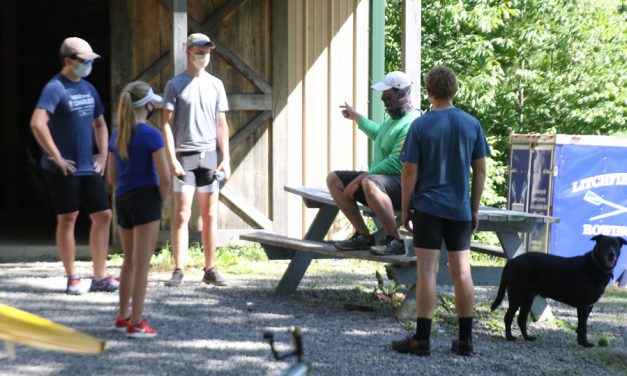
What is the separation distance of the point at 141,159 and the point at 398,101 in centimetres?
204

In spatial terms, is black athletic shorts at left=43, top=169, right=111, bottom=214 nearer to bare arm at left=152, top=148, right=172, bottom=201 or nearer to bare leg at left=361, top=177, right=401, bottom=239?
bare arm at left=152, top=148, right=172, bottom=201

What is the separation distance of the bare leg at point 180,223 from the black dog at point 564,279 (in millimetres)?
2669

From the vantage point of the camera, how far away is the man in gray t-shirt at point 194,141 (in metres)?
7.86

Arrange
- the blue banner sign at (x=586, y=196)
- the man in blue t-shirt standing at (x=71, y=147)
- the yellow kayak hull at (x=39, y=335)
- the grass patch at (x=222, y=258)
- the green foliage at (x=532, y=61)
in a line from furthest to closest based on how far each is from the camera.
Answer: the green foliage at (x=532, y=61)
the blue banner sign at (x=586, y=196)
the grass patch at (x=222, y=258)
the man in blue t-shirt standing at (x=71, y=147)
the yellow kayak hull at (x=39, y=335)

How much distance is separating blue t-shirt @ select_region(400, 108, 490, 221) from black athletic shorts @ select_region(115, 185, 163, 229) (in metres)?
1.58

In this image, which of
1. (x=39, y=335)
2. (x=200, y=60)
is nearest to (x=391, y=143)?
(x=200, y=60)

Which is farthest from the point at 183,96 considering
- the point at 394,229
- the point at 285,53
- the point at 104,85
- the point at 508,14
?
the point at 508,14

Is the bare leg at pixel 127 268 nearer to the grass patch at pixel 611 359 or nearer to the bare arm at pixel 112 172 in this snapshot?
the bare arm at pixel 112 172

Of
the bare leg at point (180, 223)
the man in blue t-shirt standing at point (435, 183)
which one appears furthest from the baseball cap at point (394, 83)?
the bare leg at point (180, 223)

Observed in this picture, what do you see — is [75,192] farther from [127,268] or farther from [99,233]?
[127,268]

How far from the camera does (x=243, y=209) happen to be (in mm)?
10516

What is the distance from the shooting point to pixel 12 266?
9.56 m

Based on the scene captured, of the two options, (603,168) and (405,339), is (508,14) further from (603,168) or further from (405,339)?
(405,339)

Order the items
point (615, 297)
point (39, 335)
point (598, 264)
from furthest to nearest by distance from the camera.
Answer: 1. point (615, 297)
2. point (598, 264)
3. point (39, 335)
